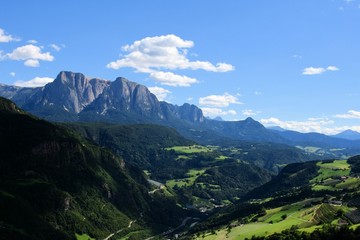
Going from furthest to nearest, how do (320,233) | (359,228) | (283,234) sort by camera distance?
(283,234)
(320,233)
(359,228)

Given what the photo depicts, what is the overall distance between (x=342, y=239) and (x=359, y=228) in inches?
272

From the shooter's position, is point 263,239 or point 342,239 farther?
point 263,239

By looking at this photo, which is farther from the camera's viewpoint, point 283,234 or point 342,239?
point 283,234

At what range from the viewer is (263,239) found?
199 m

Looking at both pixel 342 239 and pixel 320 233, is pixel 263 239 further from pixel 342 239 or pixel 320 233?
pixel 342 239

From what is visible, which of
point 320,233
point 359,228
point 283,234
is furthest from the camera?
point 283,234

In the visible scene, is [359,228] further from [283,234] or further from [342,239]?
[283,234]

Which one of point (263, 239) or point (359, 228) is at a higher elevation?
point (359, 228)

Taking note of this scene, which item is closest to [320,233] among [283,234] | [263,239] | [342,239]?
[342,239]

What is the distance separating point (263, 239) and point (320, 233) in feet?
118

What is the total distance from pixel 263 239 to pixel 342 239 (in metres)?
48.1

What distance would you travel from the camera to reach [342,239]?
15625cm

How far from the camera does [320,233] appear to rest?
551 feet

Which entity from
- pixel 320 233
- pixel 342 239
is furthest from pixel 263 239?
pixel 342 239
